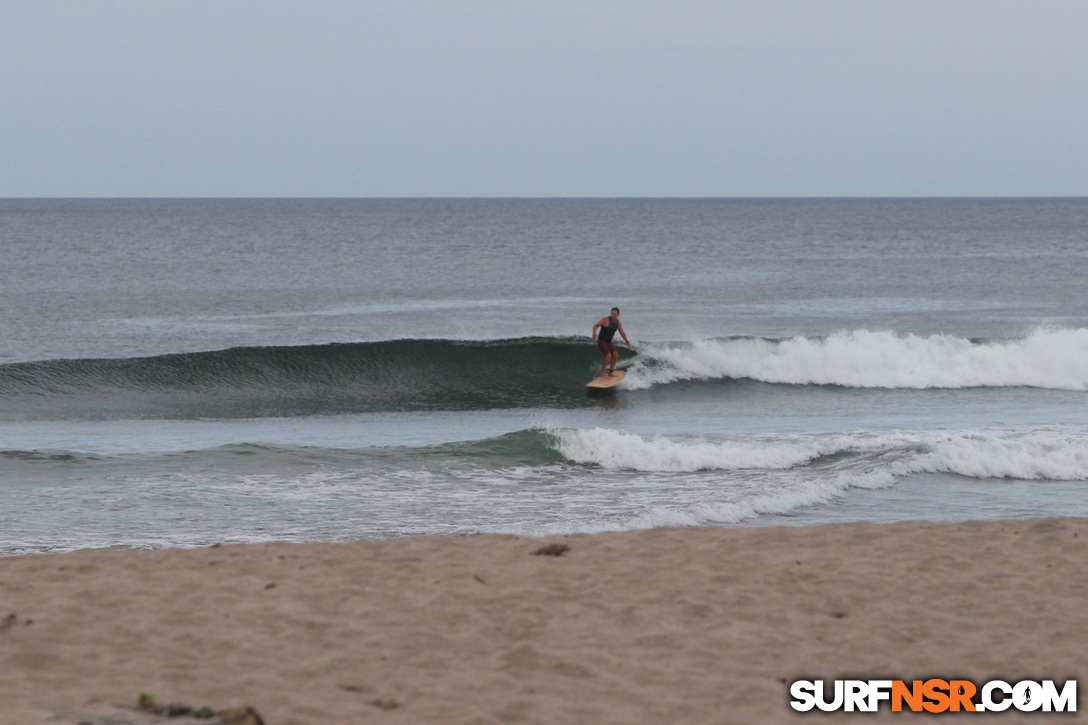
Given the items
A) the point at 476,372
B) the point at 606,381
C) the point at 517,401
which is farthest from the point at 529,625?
the point at 476,372

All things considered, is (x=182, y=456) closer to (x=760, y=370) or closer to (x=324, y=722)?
(x=324, y=722)

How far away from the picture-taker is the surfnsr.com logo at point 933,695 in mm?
4816

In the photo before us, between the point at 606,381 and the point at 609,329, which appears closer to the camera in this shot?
the point at 609,329

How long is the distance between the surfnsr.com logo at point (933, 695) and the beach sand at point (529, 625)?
0.11 metres

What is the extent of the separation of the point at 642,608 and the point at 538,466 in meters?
7.38

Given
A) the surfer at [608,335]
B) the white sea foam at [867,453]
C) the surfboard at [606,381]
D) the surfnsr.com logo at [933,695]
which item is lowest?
the white sea foam at [867,453]

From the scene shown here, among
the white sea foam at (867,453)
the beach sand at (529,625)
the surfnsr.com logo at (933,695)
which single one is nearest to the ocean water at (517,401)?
the white sea foam at (867,453)

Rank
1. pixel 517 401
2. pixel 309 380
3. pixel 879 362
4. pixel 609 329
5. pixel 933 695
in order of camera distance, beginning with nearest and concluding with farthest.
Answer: pixel 933 695 → pixel 609 329 → pixel 517 401 → pixel 309 380 → pixel 879 362

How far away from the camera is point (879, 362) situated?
76.3 ft

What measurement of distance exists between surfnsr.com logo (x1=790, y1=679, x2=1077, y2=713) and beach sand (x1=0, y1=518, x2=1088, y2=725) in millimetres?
107

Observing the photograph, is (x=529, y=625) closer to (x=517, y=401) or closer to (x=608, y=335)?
(x=608, y=335)

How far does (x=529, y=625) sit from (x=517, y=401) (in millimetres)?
15444

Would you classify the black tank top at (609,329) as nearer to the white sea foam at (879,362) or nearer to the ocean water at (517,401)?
the ocean water at (517,401)

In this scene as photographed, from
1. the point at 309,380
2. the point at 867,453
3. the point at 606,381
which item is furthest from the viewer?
the point at 309,380
